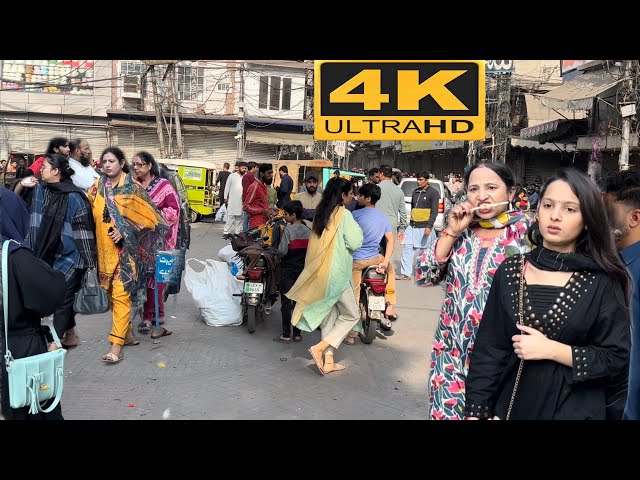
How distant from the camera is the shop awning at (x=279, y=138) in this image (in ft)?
100

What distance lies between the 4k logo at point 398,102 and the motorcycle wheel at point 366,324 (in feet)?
10.0

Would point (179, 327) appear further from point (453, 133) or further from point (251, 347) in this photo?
point (453, 133)

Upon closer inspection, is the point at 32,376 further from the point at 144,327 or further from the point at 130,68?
the point at 130,68

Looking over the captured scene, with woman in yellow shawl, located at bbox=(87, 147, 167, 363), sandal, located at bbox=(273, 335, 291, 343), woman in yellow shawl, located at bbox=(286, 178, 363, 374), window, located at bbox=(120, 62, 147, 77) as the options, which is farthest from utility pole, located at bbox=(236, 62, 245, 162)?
woman in yellow shawl, located at bbox=(286, 178, 363, 374)

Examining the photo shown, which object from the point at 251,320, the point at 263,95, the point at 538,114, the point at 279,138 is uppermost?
the point at 263,95

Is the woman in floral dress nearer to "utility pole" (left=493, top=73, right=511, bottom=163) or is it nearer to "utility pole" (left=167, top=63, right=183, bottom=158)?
"utility pole" (left=493, top=73, right=511, bottom=163)

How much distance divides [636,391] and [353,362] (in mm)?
4613

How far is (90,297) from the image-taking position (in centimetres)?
584

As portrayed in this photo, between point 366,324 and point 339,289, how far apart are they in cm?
122

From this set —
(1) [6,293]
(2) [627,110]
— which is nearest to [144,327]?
(1) [6,293]

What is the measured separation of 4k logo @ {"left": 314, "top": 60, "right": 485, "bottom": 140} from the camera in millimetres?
4070

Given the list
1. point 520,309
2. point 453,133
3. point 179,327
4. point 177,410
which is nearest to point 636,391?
point 520,309

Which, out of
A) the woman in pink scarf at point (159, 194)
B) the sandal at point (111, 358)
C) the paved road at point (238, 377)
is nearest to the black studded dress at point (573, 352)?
the paved road at point (238, 377)

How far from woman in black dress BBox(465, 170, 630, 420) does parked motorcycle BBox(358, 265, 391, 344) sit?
429 cm
